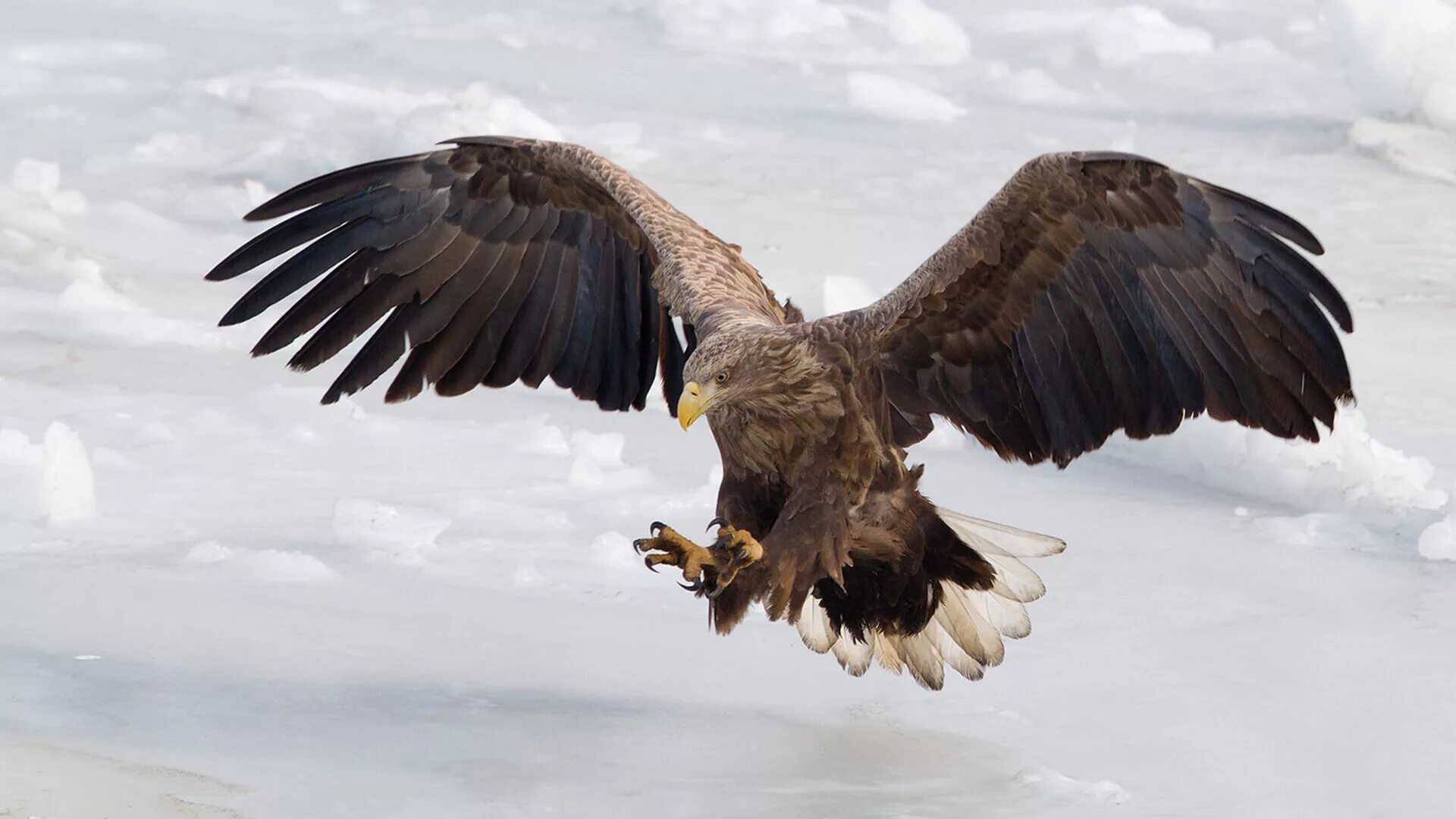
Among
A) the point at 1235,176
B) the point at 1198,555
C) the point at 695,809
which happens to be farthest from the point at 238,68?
the point at 695,809

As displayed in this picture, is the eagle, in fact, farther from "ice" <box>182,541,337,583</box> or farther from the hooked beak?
"ice" <box>182,541,337,583</box>

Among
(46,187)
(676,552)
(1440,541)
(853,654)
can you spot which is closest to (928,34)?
(46,187)

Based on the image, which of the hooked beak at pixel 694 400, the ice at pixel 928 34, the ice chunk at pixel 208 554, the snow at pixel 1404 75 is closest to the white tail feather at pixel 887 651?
the hooked beak at pixel 694 400

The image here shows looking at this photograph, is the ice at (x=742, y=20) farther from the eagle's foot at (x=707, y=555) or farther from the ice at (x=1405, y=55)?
the eagle's foot at (x=707, y=555)

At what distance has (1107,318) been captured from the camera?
16.3ft

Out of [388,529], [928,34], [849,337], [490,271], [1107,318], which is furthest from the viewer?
[928,34]

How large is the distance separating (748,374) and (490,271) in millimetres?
1536

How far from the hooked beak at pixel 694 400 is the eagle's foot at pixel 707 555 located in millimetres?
260

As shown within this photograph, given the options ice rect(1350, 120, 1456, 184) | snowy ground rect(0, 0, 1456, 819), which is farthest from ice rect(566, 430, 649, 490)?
ice rect(1350, 120, 1456, 184)

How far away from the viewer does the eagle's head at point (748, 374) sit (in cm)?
439

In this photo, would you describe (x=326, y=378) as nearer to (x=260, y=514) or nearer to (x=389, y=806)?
(x=260, y=514)

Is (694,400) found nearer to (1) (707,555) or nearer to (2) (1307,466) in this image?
(1) (707,555)

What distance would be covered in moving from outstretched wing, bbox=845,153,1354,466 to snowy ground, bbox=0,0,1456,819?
2.46ft

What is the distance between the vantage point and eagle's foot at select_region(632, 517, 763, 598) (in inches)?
172
